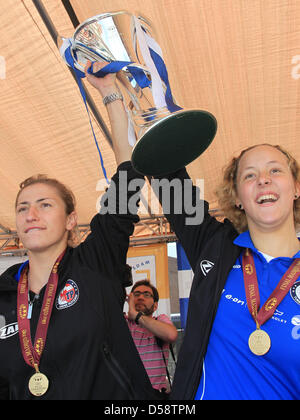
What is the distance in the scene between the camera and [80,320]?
115 centimetres

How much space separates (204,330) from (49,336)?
0.43 meters

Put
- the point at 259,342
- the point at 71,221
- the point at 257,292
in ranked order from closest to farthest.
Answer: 1. the point at 259,342
2. the point at 257,292
3. the point at 71,221

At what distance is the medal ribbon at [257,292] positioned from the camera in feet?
3.42

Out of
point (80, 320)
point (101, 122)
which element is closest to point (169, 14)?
point (101, 122)

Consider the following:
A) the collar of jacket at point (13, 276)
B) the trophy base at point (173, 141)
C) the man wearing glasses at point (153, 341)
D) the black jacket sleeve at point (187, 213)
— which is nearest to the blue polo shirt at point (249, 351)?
the black jacket sleeve at point (187, 213)

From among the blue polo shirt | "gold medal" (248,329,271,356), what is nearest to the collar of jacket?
the blue polo shirt

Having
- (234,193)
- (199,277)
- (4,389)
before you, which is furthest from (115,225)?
(4,389)

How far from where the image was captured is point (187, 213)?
142 cm

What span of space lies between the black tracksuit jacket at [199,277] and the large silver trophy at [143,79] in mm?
294

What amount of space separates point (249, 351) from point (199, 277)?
0.28 meters

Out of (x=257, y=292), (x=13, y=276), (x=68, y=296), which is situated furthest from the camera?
(x=13, y=276)

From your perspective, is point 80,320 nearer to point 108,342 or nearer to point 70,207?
point 108,342

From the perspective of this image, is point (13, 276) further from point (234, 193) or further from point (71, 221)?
point (234, 193)

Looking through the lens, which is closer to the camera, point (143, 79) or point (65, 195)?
point (143, 79)
